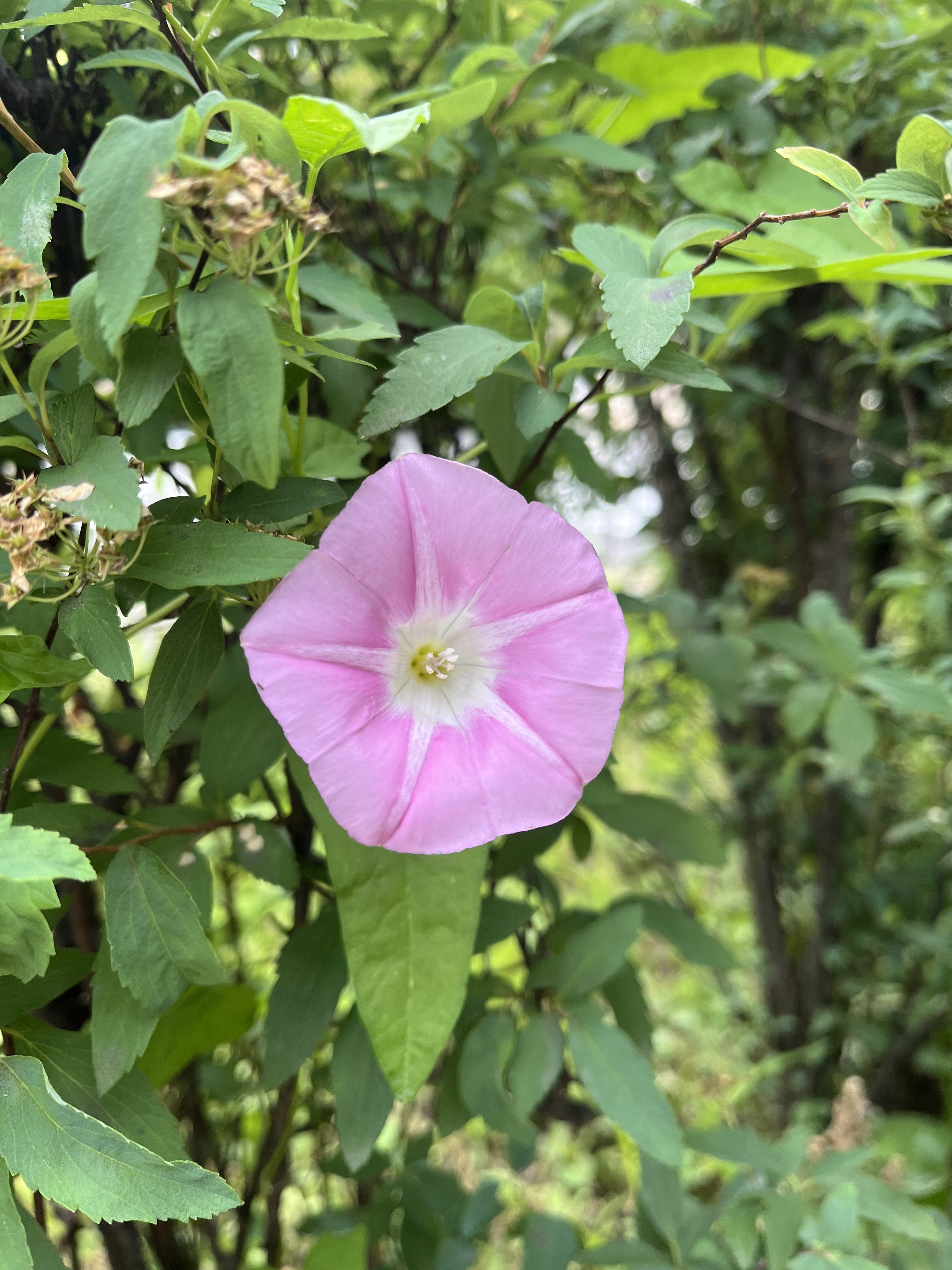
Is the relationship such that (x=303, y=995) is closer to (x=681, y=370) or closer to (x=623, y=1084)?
(x=623, y=1084)

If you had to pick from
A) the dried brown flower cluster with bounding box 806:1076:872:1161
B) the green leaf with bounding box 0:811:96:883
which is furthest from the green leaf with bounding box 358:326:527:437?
the dried brown flower cluster with bounding box 806:1076:872:1161

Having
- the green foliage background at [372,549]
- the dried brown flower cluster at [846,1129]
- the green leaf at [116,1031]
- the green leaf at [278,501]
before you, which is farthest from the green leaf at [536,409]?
the dried brown flower cluster at [846,1129]

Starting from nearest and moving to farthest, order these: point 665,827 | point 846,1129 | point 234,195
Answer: point 234,195 → point 665,827 → point 846,1129

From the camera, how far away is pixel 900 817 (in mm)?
1417

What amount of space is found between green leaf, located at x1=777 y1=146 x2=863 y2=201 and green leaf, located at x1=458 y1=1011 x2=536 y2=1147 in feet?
1.73

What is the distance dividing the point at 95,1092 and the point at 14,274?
36 cm

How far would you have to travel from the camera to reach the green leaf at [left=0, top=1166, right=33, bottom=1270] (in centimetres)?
34

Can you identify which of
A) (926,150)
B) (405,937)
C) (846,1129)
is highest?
→ (926,150)

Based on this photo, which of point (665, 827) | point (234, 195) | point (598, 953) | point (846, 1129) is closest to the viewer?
point (234, 195)

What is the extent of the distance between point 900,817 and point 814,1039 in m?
0.40

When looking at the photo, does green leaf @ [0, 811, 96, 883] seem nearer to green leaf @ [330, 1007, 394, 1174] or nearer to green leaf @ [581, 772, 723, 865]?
green leaf @ [330, 1007, 394, 1174]

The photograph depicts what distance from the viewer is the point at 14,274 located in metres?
0.32

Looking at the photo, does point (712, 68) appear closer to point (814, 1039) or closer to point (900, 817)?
point (900, 817)

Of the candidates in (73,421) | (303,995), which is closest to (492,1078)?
(303,995)
